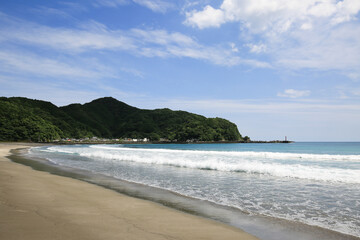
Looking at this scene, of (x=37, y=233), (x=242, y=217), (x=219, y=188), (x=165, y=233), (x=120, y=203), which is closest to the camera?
(x=37, y=233)

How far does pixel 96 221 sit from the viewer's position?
5559 mm

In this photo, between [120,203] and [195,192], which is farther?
[195,192]

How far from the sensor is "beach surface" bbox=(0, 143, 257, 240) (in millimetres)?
4641

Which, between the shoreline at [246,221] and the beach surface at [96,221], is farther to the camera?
the shoreline at [246,221]

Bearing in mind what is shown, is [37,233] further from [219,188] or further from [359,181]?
[359,181]

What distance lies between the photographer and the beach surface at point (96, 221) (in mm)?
4641

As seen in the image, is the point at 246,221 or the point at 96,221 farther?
the point at 246,221

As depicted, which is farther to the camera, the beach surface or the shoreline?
the shoreline

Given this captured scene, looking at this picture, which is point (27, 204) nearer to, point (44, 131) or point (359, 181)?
point (359, 181)

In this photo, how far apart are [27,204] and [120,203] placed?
8.07 feet

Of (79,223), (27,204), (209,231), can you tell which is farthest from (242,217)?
(27,204)

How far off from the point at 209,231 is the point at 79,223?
106 inches

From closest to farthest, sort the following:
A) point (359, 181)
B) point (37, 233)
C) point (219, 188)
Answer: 1. point (37, 233)
2. point (219, 188)
3. point (359, 181)

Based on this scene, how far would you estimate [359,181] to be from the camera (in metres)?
12.8
